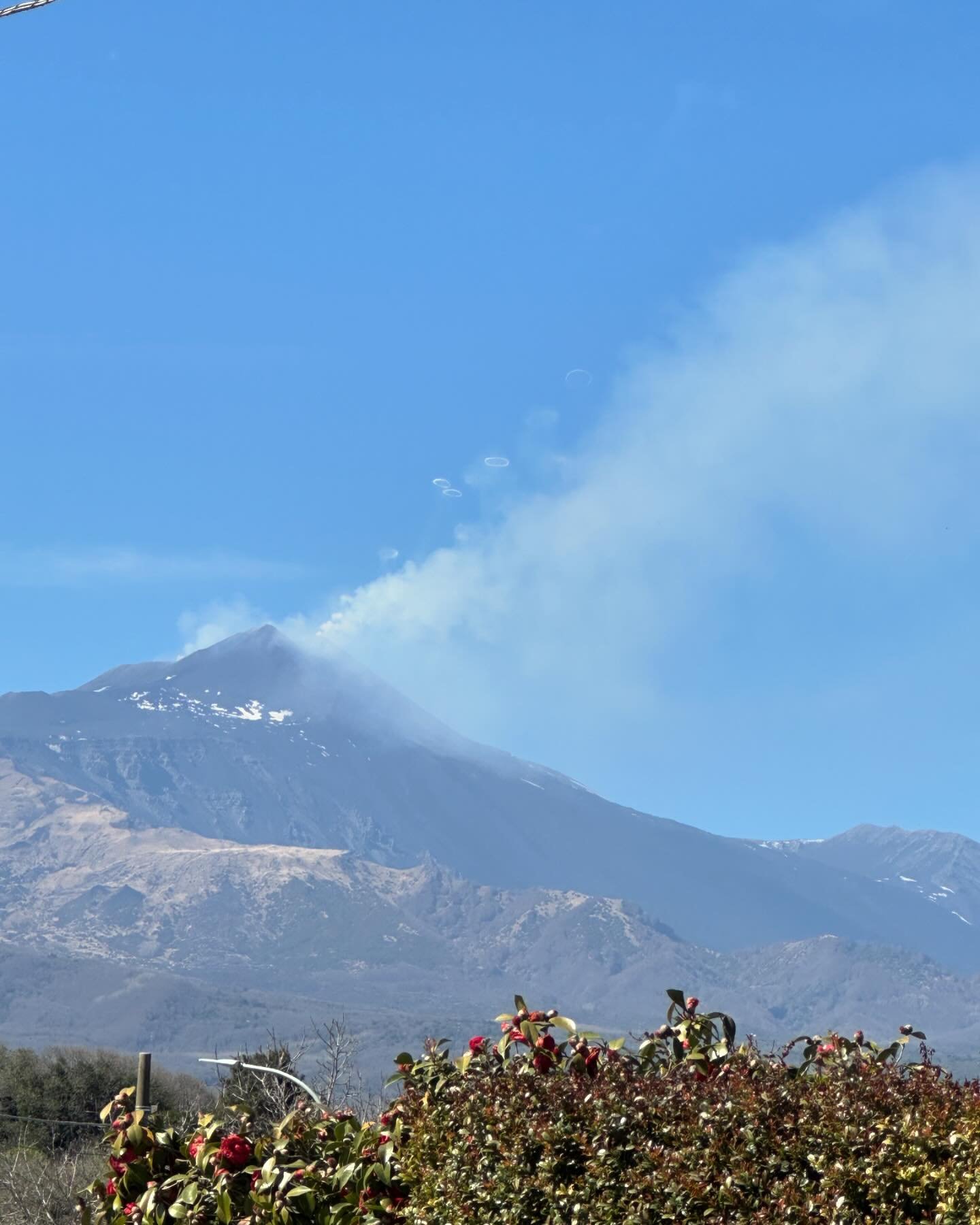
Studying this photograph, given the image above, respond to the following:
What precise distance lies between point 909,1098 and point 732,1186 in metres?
0.77

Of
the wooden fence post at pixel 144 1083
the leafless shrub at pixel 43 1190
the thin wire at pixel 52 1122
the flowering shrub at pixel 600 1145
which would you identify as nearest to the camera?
the flowering shrub at pixel 600 1145

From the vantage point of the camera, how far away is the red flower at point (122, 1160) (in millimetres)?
7727

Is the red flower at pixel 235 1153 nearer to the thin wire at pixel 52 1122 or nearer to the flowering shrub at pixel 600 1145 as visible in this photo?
the flowering shrub at pixel 600 1145

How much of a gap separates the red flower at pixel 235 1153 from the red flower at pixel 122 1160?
2.39 ft

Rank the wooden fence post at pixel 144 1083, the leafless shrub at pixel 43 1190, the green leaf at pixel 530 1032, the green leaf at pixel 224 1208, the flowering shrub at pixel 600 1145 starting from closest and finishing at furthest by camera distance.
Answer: the flowering shrub at pixel 600 1145 < the green leaf at pixel 224 1208 < the green leaf at pixel 530 1032 < the wooden fence post at pixel 144 1083 < the leafless shrub at pixel 43 1190

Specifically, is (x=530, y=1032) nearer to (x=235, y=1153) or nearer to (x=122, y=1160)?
(x=235, y=1153)

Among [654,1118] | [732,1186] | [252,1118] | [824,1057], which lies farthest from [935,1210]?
[252,1118]

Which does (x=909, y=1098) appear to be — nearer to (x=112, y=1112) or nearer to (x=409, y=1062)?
(x=409, y=1062)

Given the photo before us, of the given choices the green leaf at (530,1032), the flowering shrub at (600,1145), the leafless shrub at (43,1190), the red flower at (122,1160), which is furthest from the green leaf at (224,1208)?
the leafless shrub at (43,1190)

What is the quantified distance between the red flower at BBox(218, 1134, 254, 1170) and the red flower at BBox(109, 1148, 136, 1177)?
0.73 metres

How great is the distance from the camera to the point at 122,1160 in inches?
305

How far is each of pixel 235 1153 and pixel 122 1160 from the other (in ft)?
2.86

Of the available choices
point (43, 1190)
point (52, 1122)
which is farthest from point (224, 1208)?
point (43, 1190)

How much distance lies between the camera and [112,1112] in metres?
8.48
